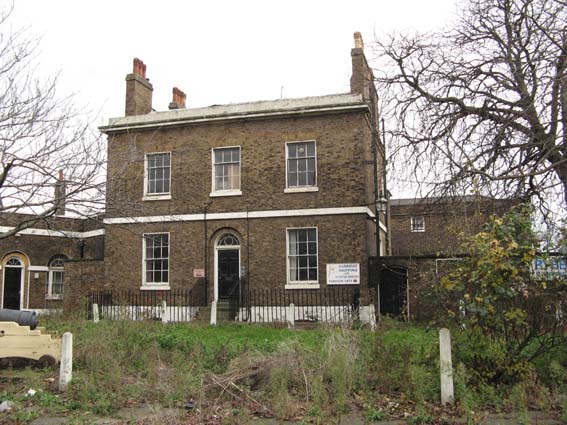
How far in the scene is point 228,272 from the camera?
20734 mm

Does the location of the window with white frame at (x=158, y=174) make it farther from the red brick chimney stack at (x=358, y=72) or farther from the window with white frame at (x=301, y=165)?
the red brick chimney stack at (x=358, y=72)

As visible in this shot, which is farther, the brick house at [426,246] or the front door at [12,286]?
the front door at [12,286]

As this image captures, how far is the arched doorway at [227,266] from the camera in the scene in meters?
20.6

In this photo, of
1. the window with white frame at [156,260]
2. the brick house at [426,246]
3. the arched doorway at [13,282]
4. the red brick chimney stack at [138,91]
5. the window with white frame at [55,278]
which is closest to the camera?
the brick house at [426,246]

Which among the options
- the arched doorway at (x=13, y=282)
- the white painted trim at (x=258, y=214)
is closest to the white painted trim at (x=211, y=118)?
the white painted trim at (x=258, y=214)

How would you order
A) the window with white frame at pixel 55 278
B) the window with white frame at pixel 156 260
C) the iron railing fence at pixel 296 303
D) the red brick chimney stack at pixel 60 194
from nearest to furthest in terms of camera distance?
the red brick chimney stack at pixel 60 194 < the iron railing fence at pixel 296 303 < the window with white frame at pixel 156 260 < the window with white frame at pixel 55 278

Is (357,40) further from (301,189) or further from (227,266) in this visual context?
(227,266)

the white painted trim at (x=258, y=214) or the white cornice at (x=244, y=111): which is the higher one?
the white cornice at (x=244, y=111)

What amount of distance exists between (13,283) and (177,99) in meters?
11.6

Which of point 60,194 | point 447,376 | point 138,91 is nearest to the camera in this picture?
point 447,376

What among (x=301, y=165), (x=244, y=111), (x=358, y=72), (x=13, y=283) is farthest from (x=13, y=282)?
(x=358, y=72)

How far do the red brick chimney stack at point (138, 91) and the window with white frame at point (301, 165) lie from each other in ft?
23.3

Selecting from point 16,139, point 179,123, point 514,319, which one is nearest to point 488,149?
point 514,319

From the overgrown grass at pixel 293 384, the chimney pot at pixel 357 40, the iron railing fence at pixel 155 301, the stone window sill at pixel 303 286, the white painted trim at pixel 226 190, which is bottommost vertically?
the overgrown grass at pixel 293 384
